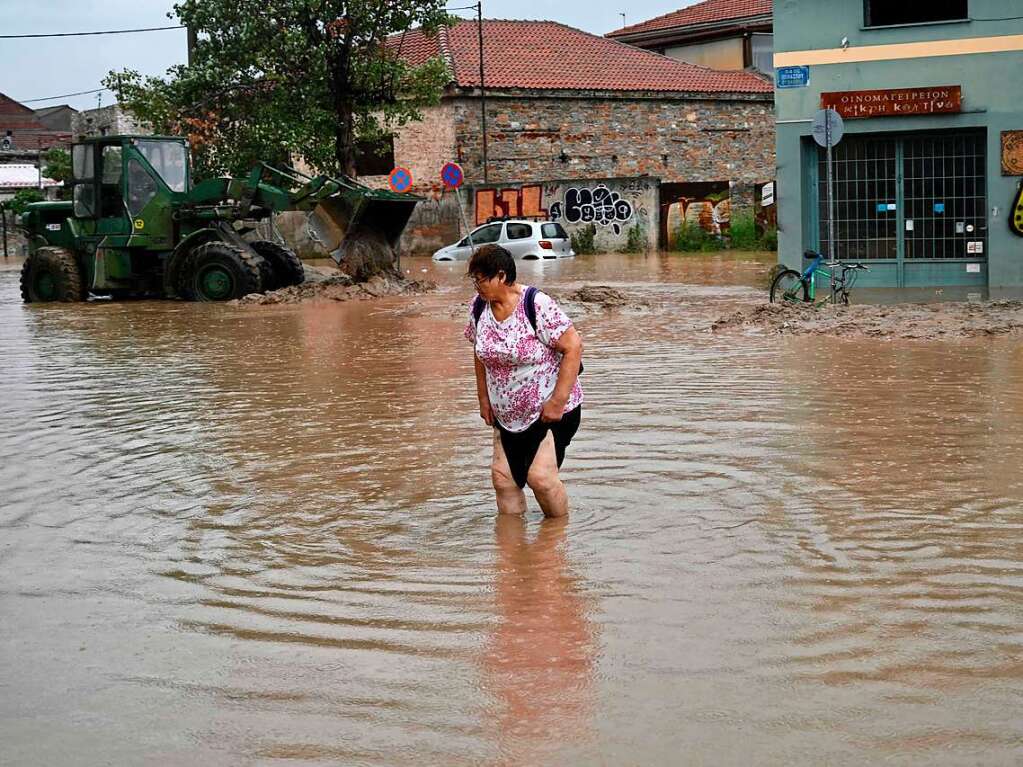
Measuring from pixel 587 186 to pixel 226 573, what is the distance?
39.8m

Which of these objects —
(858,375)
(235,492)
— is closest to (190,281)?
(858,375)

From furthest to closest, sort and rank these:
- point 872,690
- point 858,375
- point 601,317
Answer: point 601,317 → point 858,375 → point 872,690

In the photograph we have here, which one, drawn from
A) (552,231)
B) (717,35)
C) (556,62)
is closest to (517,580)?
(552,231)

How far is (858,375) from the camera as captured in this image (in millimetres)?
12703

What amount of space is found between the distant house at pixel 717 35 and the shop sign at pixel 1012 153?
106 ft

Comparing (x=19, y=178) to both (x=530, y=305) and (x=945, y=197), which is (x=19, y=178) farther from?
(x=530, y=305)

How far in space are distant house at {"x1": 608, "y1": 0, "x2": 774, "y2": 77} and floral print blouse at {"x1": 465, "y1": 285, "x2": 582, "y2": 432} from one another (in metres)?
48.0

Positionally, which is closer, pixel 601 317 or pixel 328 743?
pixel 328 743

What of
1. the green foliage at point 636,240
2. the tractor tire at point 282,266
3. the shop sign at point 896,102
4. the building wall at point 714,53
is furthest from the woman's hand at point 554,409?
the building wall at point 714,53

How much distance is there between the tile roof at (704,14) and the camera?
54138 mm

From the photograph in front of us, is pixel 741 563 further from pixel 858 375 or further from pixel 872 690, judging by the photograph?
pixel 858 375

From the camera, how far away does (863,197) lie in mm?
22984

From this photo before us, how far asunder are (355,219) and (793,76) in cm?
738

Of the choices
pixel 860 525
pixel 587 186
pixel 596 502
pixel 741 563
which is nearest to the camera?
pixel 741 563
